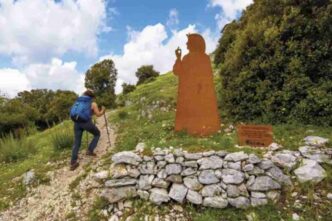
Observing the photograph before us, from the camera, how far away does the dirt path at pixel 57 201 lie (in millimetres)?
6586

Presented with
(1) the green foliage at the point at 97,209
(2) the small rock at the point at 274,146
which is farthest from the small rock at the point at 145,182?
(2) the small rock at the point at 274,146

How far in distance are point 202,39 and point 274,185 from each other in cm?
432

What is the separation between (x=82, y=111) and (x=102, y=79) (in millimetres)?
14477

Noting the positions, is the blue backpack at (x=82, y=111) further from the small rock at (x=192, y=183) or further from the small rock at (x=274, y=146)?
the small rock at (x=274, y=146)

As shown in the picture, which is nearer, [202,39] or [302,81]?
[302,81]

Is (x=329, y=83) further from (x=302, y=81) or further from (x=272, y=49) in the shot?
(x=272, y=49)

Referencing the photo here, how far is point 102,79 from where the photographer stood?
22.2 metres

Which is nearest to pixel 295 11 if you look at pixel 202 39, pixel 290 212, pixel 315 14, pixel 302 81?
pixel 315 14

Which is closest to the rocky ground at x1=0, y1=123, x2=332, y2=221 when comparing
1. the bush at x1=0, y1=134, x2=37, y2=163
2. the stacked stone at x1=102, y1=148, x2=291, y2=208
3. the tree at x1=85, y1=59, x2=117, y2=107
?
the stacked stone at x1=102, y1=148, x2=291, y2=208

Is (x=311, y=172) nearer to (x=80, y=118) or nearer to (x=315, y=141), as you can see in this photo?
(x=315, y=141)

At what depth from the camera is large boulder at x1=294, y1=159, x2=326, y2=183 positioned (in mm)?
5627

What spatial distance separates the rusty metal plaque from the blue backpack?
12.5 feet

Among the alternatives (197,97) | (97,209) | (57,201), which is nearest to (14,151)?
(57,201)

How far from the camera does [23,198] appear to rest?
740 centimetres
